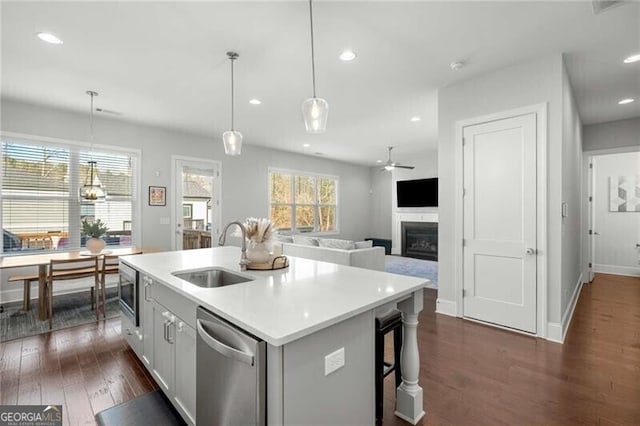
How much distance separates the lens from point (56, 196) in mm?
4551

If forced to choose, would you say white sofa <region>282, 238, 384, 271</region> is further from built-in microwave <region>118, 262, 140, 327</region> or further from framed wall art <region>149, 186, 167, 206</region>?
built-in microwave <region>118, 262, 140, 327</region>

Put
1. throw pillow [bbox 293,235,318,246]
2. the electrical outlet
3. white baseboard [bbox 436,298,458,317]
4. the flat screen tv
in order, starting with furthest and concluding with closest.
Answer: the flat screen tv < throw pillow [bbox 293,235,318,246] < white baseboard [bbox 436,298,458,317] < the electrical outlet

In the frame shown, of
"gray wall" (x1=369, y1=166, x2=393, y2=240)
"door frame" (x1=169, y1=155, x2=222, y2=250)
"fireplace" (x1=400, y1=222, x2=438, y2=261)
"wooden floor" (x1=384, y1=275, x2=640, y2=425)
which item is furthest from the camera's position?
"gray wall" (x1=369, y1=166, x2=393, y2=240)

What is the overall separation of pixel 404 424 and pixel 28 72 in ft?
16.0

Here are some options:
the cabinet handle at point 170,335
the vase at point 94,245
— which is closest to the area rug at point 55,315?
the vase at point 94,245

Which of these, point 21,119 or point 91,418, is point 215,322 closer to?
point 91,418

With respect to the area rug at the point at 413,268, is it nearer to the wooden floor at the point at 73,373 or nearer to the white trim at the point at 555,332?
the white trim at the point at 555,332

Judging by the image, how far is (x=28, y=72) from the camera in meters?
3.28

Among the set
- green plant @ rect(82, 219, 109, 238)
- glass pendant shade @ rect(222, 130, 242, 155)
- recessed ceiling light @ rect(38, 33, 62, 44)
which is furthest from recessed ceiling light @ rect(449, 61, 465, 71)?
green plant @ rect(82, 219, 109, 238)

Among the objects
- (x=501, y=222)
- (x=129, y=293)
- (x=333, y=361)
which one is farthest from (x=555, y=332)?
(x=129, y=293)

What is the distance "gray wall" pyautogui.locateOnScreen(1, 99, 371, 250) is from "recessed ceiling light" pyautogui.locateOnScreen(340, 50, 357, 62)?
3.99 metres

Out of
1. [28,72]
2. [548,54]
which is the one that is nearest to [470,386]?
[548,54]

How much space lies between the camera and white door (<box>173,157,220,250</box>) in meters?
5.71

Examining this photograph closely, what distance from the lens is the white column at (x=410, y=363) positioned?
1.79 meters
